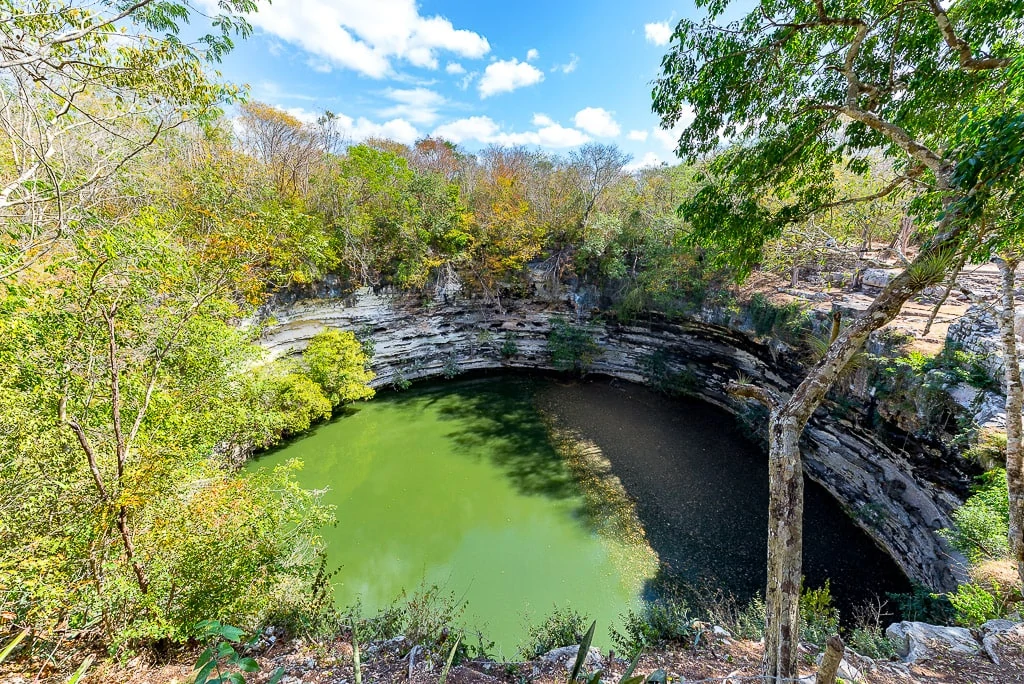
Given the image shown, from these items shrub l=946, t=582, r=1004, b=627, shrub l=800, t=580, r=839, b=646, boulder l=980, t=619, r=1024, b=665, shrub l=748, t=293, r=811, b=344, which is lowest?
shrub l=800, t=580, r=839, b=646

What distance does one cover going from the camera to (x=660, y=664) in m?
3.40

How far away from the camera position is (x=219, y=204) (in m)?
8.04

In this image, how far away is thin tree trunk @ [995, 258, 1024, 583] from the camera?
2943 millimetres

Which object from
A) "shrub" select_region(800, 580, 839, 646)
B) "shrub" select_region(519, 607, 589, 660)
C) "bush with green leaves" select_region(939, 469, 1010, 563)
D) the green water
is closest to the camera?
"shrub" select_region(800, 580, 839, 646)

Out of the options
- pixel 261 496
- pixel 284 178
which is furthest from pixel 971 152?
pixel 284 178

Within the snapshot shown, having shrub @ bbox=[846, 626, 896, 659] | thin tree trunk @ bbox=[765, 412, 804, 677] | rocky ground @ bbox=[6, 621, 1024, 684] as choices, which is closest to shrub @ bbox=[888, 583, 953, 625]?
rocky ground @ bbox=[6, 621, 1024, 684]

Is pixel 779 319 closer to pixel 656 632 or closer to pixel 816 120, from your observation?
pixel 816 120

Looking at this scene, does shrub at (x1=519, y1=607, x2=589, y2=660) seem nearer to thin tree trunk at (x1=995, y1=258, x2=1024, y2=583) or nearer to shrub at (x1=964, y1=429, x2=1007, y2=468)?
thin tree trunk at (x1=995, y1=258, x2=1024, y2=583)

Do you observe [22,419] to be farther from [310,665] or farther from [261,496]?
[310,665]

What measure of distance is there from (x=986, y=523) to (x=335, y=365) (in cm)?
1143

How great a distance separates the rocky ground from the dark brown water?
2.39 m

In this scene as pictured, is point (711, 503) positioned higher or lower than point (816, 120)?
lower

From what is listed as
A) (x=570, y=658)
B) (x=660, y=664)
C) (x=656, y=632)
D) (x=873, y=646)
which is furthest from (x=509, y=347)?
(x=873, y=646)

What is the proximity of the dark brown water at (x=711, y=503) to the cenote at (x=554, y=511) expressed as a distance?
3 centimetres
